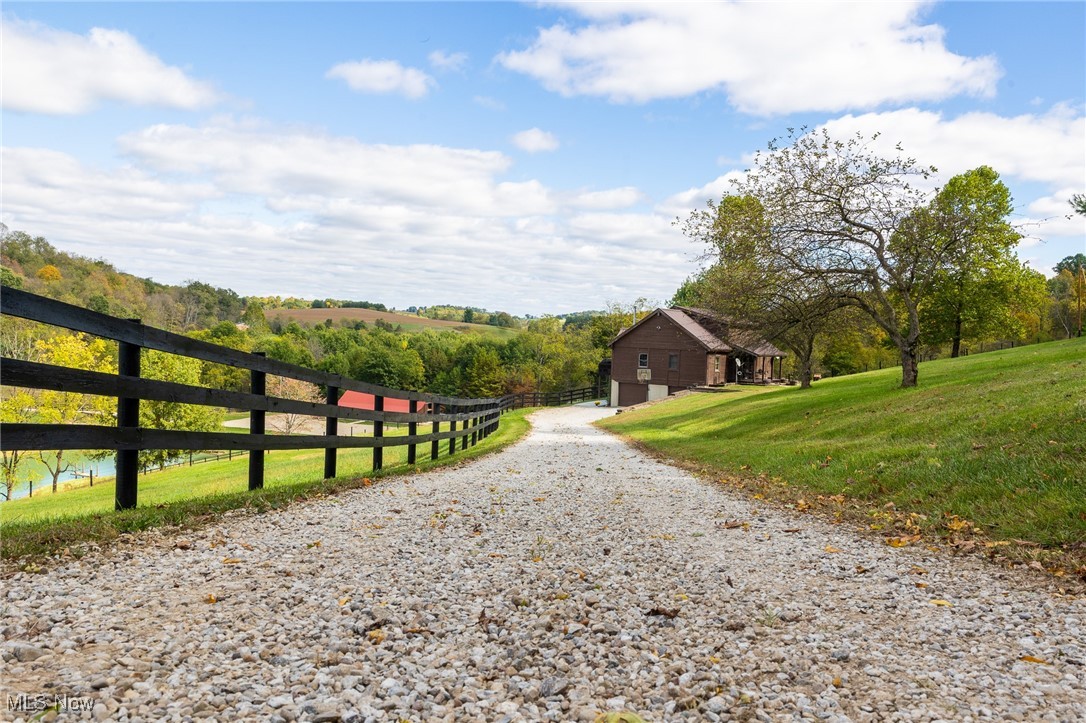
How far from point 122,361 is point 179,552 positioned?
5.68ft

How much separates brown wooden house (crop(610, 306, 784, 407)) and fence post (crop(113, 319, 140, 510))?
47.5m

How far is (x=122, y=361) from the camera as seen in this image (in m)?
5.35

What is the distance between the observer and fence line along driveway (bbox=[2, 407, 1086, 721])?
2916 millimetres

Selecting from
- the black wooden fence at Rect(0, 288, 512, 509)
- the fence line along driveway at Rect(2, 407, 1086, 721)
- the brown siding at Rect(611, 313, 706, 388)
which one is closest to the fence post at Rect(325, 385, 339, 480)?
the black wooden fence at Rect(0, 288, 512, 509)

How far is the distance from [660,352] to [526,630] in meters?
50.8

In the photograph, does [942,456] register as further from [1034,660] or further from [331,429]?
[331,429]

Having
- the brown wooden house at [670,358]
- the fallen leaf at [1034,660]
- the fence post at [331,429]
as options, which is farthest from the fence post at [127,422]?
the brown wooden house at [670,358]

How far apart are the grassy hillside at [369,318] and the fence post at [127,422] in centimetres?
12269

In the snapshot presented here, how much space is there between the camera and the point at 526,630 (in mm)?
3738

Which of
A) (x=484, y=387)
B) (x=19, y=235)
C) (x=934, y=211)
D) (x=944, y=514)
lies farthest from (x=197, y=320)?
(x=944, y=514)

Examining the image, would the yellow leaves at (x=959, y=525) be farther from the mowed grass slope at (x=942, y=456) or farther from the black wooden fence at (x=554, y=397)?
the black wooden fence at (x=554, y=397)

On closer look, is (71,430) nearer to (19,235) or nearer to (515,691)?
(515,691)

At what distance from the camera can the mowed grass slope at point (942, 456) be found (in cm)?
636

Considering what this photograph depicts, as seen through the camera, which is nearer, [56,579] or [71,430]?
[56,579]
